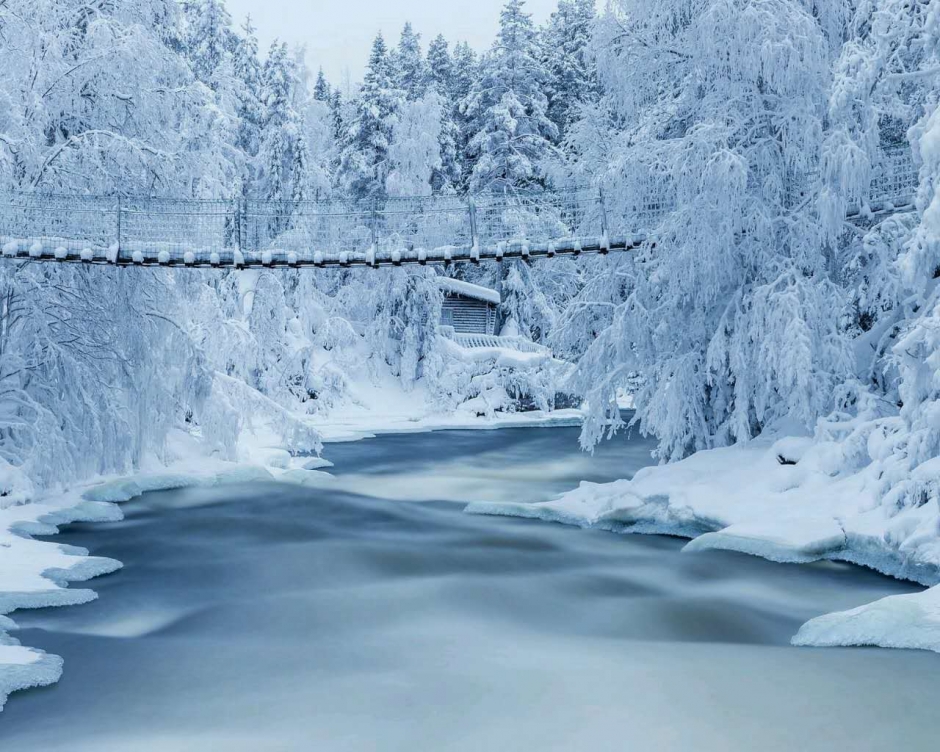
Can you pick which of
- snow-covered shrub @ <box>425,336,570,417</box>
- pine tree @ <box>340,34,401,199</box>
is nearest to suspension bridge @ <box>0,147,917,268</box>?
snow-covered shrub @ <box>425,336,570,417</box>

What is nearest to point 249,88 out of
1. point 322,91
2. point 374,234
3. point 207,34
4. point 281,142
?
point 207,34

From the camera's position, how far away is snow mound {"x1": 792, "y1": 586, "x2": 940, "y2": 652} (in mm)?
8062

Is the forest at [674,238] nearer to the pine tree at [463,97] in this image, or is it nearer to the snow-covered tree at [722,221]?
the snow-covered tree at [722,221]

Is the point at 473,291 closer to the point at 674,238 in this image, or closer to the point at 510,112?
the point at 510,112

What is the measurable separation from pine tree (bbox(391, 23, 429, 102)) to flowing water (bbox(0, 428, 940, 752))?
3099 cm

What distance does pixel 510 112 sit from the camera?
125 ft

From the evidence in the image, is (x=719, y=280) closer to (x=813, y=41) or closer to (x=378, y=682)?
(x=813, y=41)

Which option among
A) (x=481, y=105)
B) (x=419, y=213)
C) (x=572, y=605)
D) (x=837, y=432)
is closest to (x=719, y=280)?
(x=837, y=432)

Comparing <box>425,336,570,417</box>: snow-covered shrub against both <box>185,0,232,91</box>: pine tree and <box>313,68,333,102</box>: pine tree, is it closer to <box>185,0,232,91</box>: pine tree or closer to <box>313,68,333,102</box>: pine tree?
<box>185,0,232,91</box>: pine tree

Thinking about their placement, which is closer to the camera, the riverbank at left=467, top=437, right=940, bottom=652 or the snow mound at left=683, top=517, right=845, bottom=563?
the riverbank at left=467, top=437, right=940, bottom=652

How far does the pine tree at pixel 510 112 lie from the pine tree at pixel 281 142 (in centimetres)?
644

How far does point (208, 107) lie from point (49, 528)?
7.06m

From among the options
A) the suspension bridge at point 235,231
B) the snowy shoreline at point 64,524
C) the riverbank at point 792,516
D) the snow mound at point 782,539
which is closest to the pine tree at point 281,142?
the snowy shoreline at point 64,524

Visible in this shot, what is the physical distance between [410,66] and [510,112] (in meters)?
7.20
